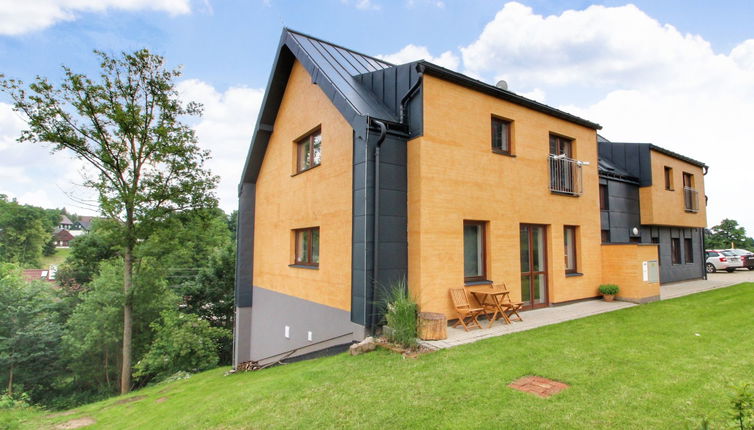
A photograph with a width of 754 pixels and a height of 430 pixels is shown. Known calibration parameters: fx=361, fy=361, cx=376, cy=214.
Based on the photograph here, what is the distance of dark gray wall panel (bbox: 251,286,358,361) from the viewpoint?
8.49 metres

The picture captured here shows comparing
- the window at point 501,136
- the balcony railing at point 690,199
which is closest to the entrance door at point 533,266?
the window at point 501,136

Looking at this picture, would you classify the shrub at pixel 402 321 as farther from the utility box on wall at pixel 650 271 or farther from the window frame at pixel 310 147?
the utility box on wall at pixel 650 271

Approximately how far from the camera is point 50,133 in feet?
46.0

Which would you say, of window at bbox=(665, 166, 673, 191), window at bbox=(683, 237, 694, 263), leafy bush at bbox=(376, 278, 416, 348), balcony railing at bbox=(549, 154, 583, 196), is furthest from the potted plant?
window at bbox=(683, 237, 694, 263)

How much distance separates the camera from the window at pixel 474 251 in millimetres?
8531

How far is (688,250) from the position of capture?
17766mm

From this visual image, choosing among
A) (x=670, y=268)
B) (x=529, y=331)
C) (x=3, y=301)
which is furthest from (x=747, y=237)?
(x=3, y=301)

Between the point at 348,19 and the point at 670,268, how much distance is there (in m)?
17.4

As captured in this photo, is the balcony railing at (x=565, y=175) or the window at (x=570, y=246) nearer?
the balcony railing at (x=565, y=175)

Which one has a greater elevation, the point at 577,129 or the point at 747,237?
the point at 577,129

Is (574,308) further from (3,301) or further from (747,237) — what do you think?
(747,237)

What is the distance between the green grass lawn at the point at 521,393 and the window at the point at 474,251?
6.05ft

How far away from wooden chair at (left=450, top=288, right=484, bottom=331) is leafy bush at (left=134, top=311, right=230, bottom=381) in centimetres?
1741

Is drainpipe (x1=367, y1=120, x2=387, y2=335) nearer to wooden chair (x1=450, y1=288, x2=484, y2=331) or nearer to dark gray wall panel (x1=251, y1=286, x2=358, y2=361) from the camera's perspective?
dark gray wall panel (x1=251, y1=286, x2=358, y2=361)
